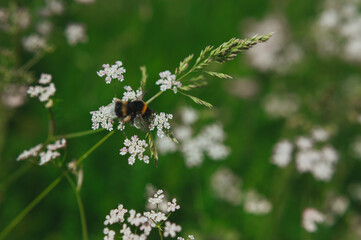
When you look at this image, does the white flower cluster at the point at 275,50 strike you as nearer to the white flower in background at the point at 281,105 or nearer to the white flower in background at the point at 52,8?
the white flower in background at the point at 281,105

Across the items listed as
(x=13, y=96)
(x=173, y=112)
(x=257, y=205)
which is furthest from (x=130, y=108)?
(x=257, y=205)

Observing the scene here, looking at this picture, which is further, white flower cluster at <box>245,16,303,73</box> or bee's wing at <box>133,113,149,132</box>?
white flower cluster at <box>245,16,303,73</box>

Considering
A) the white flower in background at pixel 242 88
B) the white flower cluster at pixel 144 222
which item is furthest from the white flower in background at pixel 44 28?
the white flower in background at pixel 242 88

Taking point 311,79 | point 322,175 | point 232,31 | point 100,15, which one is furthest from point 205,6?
point 322,175

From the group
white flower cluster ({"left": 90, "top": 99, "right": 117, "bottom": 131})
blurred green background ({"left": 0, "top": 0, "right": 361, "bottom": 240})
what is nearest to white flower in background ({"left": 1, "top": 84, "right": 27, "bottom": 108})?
blurred green background ({"left": 0, "top": 0, "right": 361, "bottom": 240})

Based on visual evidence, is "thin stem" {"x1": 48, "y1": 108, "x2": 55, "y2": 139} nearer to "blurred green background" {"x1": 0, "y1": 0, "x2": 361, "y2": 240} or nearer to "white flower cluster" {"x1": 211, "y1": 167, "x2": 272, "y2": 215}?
"blurred green background" {"x1": 0, "y1": 0, "x2": 361, "y2": 240}
